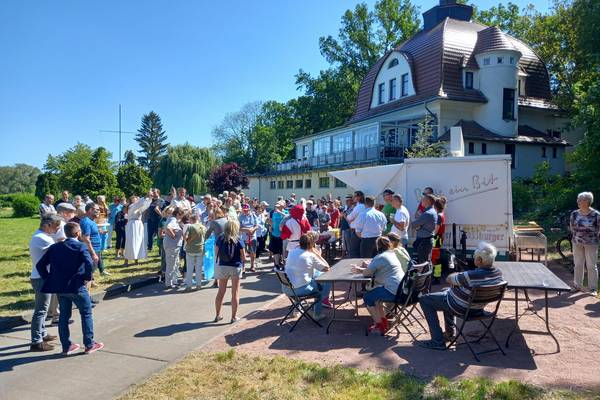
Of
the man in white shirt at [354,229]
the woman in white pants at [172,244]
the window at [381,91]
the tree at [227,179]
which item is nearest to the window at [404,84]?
the window at [381,91]

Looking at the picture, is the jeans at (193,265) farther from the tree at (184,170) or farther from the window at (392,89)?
the tree at (184,170)

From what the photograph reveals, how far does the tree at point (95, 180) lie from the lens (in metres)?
25.4

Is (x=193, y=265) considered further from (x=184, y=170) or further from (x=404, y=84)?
(x=184, y=170)

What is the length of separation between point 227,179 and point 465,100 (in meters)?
27.2

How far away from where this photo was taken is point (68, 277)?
571 cm

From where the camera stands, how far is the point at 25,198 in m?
43.4

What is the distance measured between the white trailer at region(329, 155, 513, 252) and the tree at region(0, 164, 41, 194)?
109 meters

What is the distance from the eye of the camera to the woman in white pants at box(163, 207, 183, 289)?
9.59 m

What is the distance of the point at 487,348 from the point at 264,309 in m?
3.71

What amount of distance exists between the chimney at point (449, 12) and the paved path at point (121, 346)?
34.8 metres

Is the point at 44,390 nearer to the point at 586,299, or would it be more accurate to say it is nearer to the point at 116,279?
the point at 116,279

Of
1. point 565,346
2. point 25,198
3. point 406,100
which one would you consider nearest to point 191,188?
point 25,198

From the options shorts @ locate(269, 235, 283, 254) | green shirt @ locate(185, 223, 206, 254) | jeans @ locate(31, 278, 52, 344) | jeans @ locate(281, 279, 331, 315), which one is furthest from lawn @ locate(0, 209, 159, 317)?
jeans @ locate(281, 279, 331, 315)

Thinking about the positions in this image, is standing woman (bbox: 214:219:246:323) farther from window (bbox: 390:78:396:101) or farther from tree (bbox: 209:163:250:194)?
tree (bbox: 209:163:250:194)
